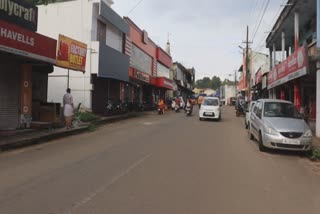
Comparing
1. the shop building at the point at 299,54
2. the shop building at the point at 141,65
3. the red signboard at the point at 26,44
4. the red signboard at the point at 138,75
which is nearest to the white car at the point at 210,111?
the shop building at the point at 299,54

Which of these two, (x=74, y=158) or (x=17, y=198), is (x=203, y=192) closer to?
(x=17, y=198)

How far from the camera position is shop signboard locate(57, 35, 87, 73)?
58.2 feet

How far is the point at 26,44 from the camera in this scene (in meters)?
14.5

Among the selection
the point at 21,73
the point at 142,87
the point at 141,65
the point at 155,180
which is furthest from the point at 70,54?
the point at 142,87

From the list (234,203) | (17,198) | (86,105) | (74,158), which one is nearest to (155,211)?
(234,203)

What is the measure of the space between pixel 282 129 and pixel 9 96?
10667 mm

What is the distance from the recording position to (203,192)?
7336 millimetres

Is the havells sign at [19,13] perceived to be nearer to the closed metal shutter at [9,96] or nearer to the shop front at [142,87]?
the closed metal shutter at [9,96]

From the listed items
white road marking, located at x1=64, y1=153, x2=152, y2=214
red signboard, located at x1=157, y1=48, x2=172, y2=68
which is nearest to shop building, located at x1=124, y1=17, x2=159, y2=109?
red signboard, located at x1=157, y1=48, x2=172, y2=68

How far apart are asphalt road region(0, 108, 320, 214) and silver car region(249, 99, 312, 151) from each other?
0.41 meters

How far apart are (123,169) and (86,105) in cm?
1644

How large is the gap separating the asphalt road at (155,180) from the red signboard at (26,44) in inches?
137

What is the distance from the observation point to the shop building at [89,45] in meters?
25.1

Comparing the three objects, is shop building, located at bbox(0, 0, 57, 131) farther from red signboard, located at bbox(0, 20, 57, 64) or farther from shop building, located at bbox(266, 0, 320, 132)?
shop building, located at bbox(266, 0, 320, 132)
